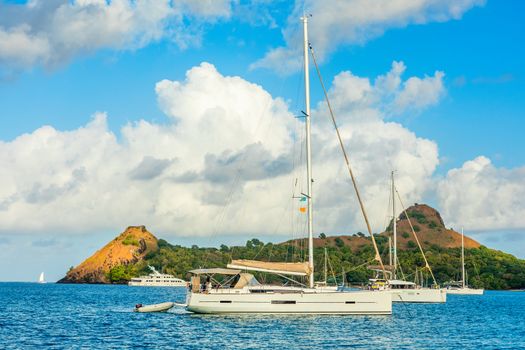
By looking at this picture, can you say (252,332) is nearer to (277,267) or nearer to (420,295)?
(277,267)

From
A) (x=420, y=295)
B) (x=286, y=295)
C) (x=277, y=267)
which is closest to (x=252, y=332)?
(x=286, y=295)

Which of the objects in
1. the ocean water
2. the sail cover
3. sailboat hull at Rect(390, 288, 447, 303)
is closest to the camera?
the ocean water

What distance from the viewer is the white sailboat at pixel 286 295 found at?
60.8 metres

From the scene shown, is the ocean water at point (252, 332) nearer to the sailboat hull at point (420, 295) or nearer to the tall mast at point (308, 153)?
the tall mast at point (308, 153)

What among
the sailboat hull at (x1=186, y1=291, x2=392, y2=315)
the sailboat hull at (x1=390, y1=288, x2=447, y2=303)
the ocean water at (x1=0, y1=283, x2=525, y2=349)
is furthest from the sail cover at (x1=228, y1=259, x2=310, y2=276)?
the sailboat hull at (x1=390, y1=288, x2=447, y2=303)

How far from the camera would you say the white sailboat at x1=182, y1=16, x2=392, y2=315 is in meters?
60.8

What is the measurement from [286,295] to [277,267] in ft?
11.3

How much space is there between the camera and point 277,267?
6394cm

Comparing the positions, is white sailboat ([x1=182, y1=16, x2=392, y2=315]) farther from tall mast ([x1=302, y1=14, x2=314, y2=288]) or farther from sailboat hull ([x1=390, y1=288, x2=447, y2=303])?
sailboat hull ([x1=390, y1=288, x2=447, y2=303])

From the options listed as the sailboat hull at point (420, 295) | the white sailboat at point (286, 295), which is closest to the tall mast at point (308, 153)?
the white sailboat at point (286, 295)

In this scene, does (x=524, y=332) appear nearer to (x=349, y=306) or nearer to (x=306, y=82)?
(x=349, y=306)

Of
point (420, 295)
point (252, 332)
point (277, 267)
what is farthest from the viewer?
point (420, 295)

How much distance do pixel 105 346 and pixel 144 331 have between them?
32.5 ft

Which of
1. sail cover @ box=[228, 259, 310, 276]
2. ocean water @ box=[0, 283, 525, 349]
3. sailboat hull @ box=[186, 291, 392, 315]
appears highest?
sail cover @ box=[228, 259, 310, 276]
